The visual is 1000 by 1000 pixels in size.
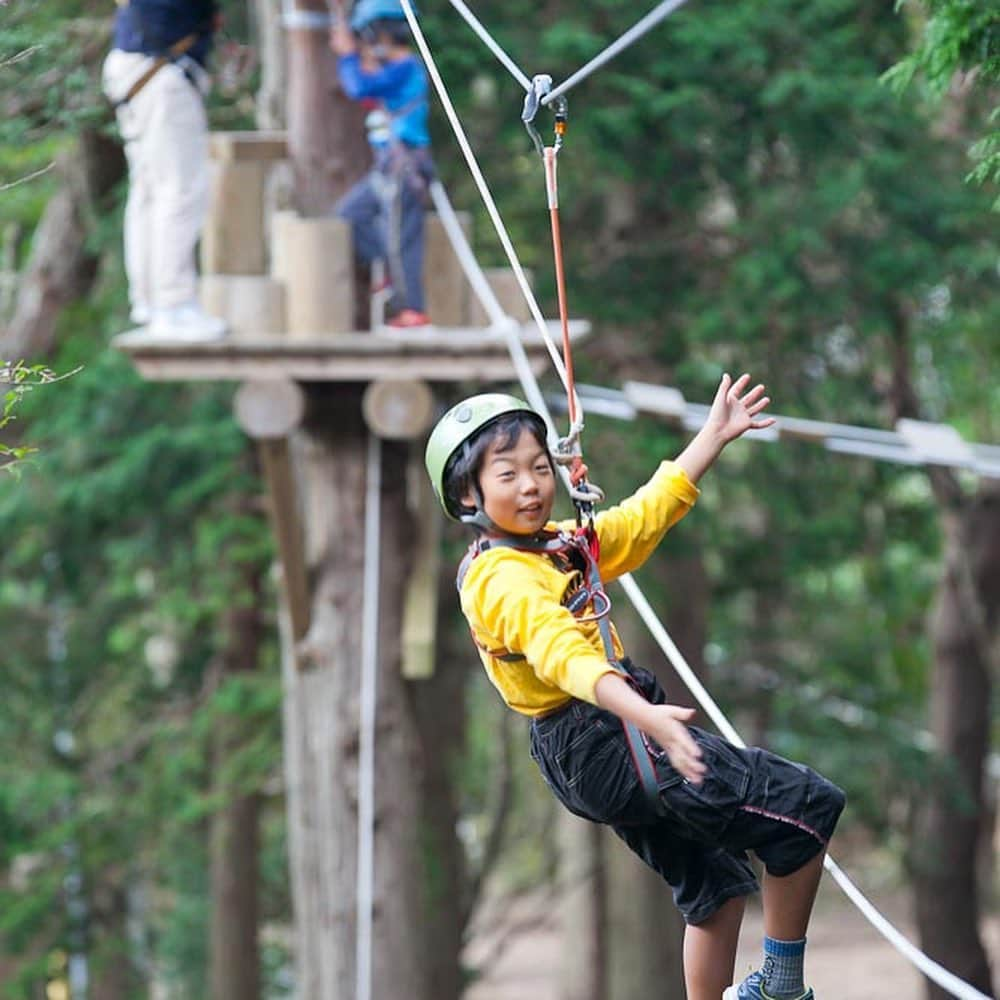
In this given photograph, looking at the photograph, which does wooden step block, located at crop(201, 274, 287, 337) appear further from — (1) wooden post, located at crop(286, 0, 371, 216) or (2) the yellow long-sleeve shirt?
(2) the yellow long-sleeve shirt

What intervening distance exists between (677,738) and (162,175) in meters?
4.83

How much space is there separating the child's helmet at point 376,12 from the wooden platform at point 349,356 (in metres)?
1.10

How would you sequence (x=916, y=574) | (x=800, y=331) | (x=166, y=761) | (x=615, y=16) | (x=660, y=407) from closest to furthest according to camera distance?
1. (x=660, y=407)
2. (x=615, y=16)
3. (x=800, y=331)
4. (x=166, y=761)
5. (x=916, y=574)

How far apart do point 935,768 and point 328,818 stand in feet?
17.9

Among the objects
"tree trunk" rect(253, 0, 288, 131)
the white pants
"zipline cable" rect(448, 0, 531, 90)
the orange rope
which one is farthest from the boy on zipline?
"tree trunk" rect(253, 0, 288, 131)

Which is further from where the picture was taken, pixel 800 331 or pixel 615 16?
pixel 800 331

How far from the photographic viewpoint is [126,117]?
724 centimetres

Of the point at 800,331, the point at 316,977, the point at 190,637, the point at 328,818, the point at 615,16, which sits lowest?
the point at 316,977

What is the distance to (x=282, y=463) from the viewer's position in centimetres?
764

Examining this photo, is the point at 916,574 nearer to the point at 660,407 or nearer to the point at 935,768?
the point at 935,768

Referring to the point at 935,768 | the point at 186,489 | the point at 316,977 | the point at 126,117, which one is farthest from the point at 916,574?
the point at 126,117

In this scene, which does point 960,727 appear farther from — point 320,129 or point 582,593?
point 582,593

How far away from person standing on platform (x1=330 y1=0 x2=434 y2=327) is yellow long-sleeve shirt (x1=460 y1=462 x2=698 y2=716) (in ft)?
12.4

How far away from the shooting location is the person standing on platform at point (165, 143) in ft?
23.1
